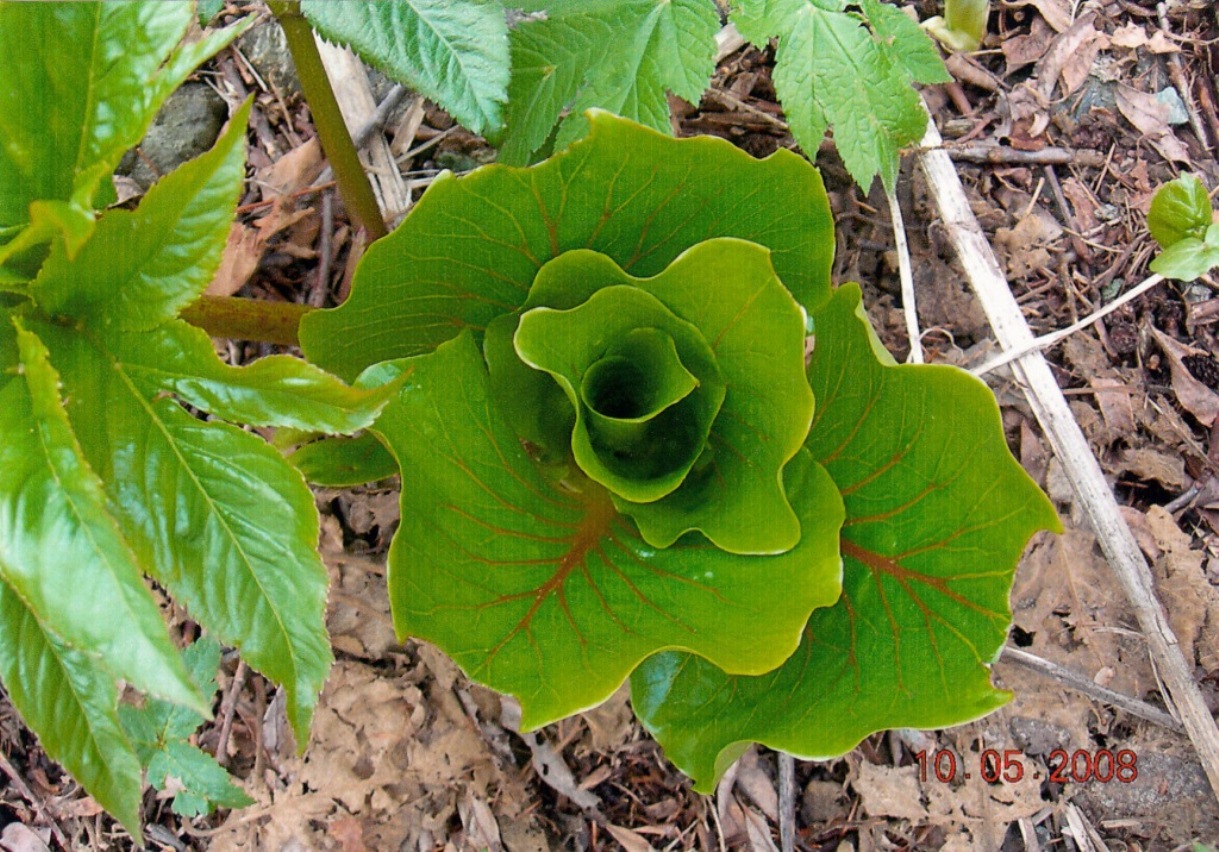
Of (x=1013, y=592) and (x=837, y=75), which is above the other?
(x=837, y=75)

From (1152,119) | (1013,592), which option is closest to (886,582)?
(1013,592)

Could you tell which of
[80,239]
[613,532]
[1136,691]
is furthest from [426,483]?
[1136,691]

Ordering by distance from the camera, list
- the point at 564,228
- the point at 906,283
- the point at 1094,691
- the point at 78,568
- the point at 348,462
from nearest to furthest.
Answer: the point at 78,568 → the point at 564,228 → the point at 348,462 → the point at 1094,691 → the point at 906,283

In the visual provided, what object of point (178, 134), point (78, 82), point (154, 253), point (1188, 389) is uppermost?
point (78, 82)

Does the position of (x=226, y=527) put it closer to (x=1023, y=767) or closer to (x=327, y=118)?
(x=327, y=118)

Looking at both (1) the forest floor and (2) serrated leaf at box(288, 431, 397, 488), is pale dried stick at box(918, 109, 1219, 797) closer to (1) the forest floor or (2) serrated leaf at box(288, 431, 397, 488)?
(1) the forest floor

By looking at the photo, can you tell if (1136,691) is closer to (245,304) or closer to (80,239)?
(245,304)

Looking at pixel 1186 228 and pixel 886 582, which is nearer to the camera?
pixel 886 582
